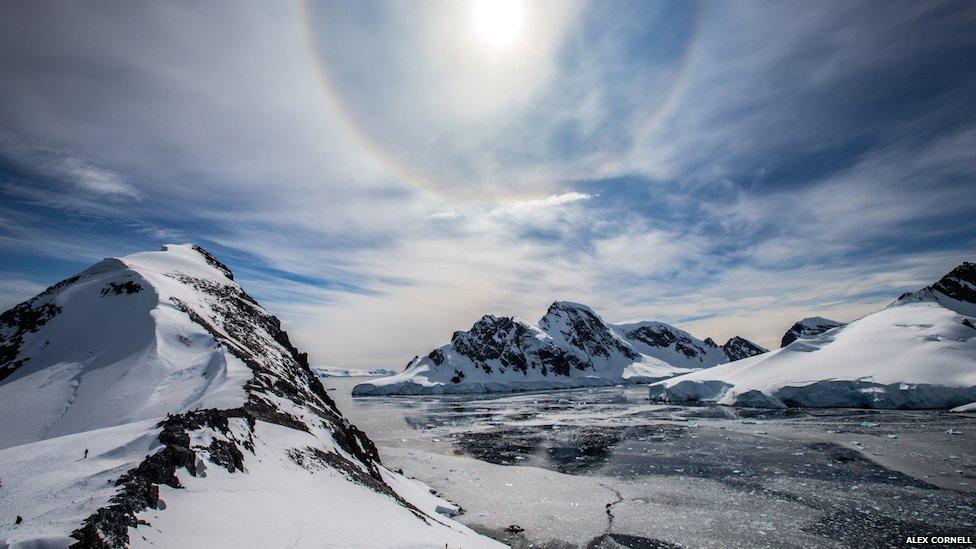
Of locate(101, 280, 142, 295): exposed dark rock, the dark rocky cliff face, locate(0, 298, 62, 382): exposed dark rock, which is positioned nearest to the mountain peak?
the dark rocky cliff face

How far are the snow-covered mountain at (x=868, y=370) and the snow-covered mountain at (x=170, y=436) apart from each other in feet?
217

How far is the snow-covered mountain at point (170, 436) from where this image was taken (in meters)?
7.70

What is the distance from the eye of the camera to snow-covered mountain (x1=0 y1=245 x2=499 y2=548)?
7695mm

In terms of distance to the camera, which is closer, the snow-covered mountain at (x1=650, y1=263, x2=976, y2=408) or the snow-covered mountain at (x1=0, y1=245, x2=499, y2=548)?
the snow-covered mountain at (x1=0, y1=245, x2=499, y2=548)

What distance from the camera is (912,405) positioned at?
5550 cm

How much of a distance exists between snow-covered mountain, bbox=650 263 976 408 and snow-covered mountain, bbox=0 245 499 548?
217 ft

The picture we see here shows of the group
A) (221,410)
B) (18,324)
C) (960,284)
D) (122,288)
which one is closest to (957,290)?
(960,284)

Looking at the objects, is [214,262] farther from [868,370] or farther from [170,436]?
[868,370]

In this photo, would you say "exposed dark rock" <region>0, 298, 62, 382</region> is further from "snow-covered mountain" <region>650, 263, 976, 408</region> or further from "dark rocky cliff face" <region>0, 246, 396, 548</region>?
"snow-covered mountain" <region>650, 263, 976, 408</region>

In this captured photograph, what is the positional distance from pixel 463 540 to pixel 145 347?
1878cm

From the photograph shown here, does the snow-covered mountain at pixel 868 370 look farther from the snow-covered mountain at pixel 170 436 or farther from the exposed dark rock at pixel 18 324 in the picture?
the exposed dark rock at pixel 18 324

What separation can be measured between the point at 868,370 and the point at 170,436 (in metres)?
83.2

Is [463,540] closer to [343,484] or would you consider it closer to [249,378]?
[343,484]

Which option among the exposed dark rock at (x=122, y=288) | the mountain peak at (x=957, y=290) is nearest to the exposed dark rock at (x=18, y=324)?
the exposed dark rock at (x=122, y=288)
